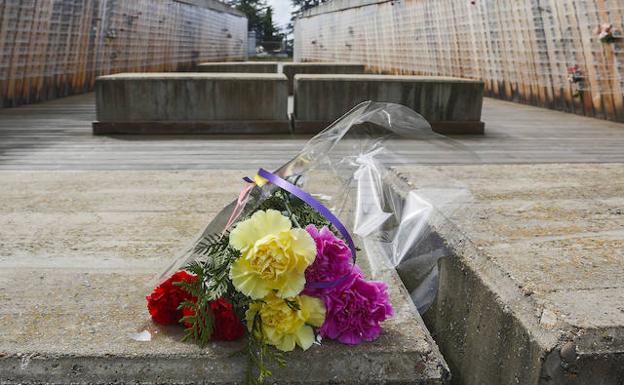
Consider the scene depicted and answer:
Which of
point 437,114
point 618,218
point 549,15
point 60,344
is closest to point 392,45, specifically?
point 549,15

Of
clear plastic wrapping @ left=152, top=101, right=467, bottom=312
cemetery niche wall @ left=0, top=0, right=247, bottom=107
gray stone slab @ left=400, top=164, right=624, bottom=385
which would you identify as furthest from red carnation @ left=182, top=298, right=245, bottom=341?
cemetery niche wall @ left=0, top=0, right=247, bottom=107

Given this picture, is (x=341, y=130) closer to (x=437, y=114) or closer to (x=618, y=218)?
(x=618, y=218)

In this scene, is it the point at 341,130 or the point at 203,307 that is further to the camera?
the point at 341,130

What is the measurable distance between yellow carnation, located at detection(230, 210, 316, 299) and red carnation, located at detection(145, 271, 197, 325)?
178 millimetres

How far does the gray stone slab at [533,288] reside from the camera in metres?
1.40

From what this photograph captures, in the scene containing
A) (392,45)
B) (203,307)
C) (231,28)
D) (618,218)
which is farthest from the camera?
(231,28)

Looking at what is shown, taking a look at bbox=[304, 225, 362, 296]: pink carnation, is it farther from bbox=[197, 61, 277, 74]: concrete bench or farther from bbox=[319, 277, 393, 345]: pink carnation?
bbox=[197, 61, 277, 74]: concrete bench

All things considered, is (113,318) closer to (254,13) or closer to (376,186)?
(376,186)

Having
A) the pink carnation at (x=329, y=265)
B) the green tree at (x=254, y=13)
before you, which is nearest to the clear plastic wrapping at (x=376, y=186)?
the pink carnation at (x=329, y=265)

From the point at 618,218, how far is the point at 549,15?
308 inches

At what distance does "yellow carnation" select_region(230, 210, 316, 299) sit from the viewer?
4.07 ft

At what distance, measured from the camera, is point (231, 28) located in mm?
34844

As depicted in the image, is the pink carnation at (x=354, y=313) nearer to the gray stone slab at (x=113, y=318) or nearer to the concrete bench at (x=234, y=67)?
the gray stone slab at (x=113, y=318)

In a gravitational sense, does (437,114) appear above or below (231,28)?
below
